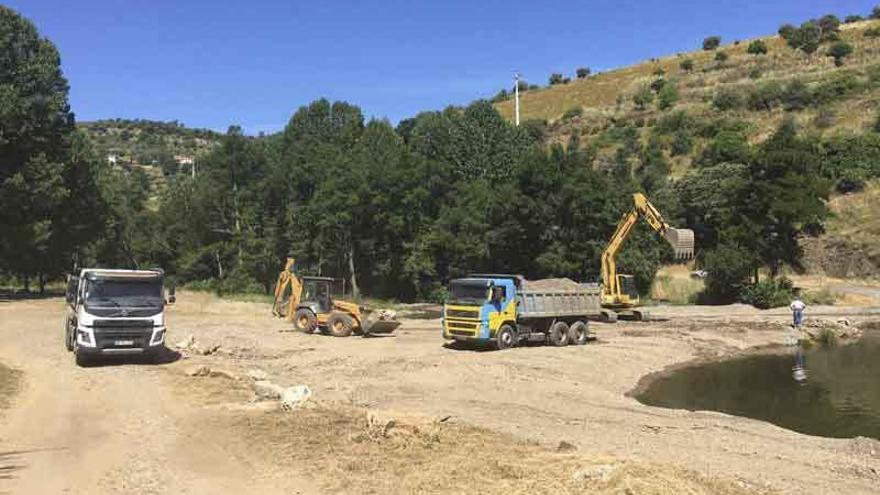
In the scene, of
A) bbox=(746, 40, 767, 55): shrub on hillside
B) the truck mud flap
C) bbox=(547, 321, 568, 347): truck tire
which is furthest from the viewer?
bbox=(746, 40, 767, 55): shrub on hillside

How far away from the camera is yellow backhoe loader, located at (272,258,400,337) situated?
101 ft

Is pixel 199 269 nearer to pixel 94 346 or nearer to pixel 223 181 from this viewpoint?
pixel 223 181

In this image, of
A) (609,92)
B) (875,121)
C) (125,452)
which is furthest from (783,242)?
(609,92)

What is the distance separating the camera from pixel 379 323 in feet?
110

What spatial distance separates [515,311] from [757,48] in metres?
114

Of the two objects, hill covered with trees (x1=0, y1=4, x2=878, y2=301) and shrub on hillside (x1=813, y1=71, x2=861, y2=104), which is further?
shrub on hillside (x1=813, y1=71, x2=861, y2=104)

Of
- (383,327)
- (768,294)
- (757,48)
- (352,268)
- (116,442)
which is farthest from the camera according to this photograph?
(757,48)

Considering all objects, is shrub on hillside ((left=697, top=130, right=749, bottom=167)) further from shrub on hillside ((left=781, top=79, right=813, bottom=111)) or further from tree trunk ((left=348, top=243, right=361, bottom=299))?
tree trunk ((left=348, top=243, right=361, bottom=299))

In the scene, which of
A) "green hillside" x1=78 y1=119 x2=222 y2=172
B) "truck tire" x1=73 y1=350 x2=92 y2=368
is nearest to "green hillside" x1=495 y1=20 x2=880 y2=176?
"truck tire" x1=73 y1=350 x2=92 y2=368

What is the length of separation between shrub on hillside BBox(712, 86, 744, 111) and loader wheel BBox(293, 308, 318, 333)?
81.1 metres

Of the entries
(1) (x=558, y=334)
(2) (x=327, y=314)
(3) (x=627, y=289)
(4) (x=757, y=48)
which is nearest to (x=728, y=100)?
(4) (x=757, y=48)

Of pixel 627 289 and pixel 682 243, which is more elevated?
pixel 682 243

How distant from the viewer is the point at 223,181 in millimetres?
65312

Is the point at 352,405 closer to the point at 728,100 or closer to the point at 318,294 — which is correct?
the point at 318,294
